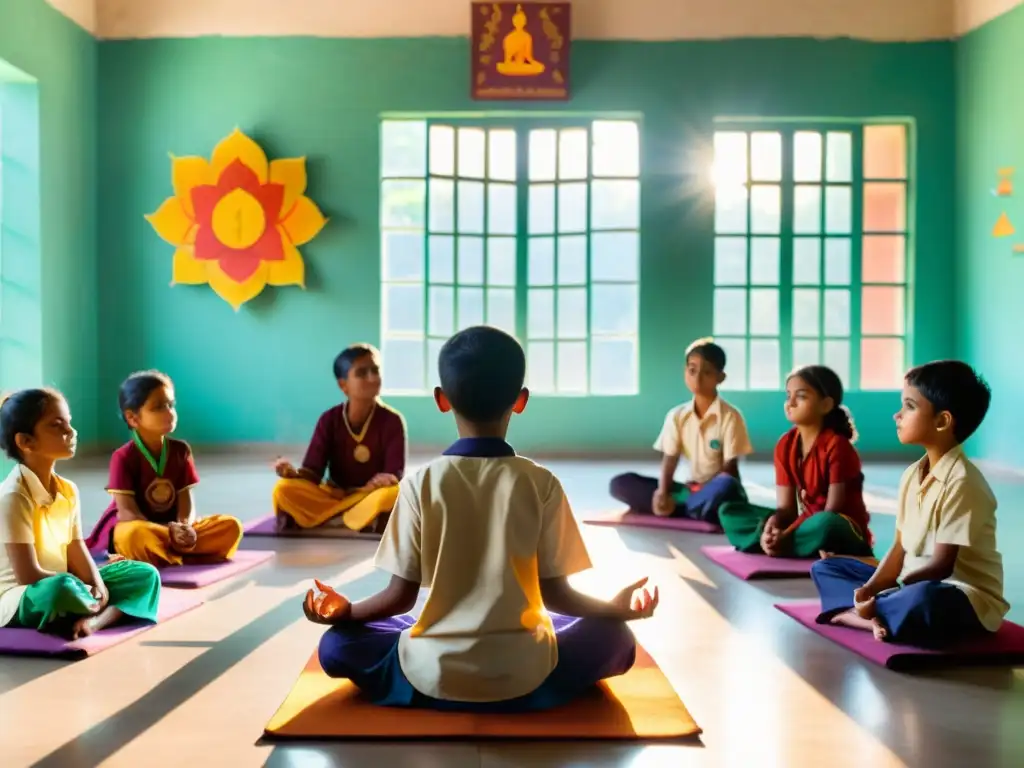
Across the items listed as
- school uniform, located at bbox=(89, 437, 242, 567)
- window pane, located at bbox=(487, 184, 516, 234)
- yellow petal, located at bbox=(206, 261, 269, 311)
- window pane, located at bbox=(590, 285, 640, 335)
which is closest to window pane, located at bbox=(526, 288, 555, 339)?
window pane, located at bbox=(590, 285, 640, 335)

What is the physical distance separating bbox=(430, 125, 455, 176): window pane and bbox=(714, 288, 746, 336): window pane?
2.26 metres

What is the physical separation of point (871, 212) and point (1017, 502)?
9.94 feet

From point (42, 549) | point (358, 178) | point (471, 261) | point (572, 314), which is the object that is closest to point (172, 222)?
point (358, 178)

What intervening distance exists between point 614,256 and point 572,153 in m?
0.85

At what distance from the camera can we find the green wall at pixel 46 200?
20.6 feet

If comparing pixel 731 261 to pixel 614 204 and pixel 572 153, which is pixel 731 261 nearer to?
pixel 614 204

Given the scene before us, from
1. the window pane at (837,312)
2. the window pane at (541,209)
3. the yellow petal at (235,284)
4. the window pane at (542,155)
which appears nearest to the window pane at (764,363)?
the window pane at (837,312)

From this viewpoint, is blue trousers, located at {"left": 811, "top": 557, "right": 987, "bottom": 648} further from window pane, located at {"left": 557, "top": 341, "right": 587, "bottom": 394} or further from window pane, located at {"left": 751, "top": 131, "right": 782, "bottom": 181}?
window pane, located at {"left": 751, "top": 131, "right": 782, "bottom": 181}

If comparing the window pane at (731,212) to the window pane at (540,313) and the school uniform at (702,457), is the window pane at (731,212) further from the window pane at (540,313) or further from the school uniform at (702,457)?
the school uniform at (702,457)

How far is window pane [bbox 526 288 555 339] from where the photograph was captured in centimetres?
745

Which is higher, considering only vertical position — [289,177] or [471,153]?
[471,153]

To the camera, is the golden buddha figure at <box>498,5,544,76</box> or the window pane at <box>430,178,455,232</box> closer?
the golden buddha figure at <box>498,5,544,76</box>

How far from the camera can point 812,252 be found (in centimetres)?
736

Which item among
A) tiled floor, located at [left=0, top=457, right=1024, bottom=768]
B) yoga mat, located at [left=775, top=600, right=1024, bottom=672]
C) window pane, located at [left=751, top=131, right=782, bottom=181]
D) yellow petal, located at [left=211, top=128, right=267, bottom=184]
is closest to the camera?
tiled floor, located at [left=0, top=457, right=1024, bottom=768]
